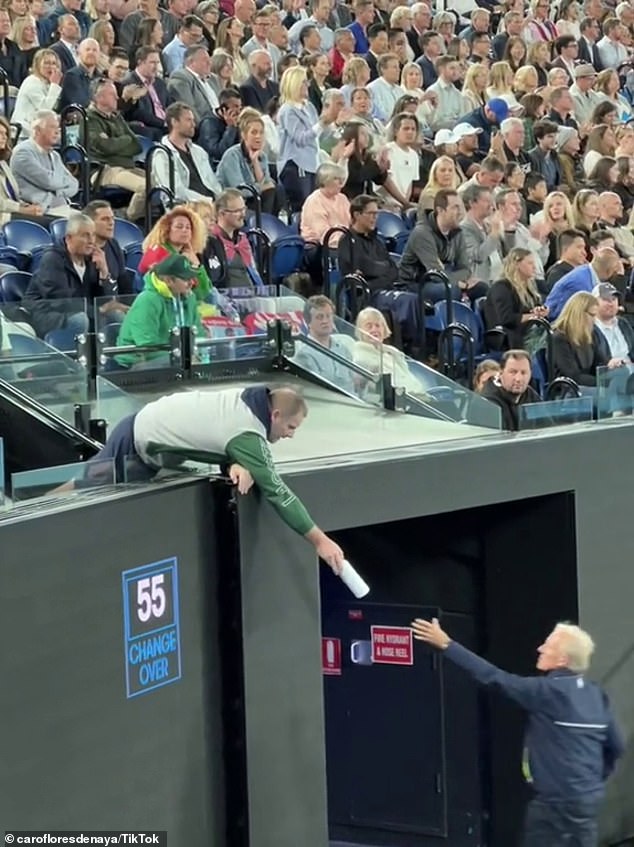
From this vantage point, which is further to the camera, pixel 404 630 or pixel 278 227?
pixel 278 227

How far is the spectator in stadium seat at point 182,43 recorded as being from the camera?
600 inches

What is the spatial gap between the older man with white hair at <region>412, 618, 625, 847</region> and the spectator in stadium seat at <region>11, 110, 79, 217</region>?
5666mm

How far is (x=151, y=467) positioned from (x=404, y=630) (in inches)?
106

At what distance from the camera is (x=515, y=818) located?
31.5 ft

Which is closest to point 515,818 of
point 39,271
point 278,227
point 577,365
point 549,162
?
point 577,365

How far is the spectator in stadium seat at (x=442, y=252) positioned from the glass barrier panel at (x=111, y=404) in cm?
409

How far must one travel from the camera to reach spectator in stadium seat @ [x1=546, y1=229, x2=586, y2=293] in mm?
12891

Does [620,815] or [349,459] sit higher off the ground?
[349,459]

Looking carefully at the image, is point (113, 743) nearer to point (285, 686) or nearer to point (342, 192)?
point (285, 686)

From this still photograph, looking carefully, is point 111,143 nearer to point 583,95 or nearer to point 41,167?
point 41,167

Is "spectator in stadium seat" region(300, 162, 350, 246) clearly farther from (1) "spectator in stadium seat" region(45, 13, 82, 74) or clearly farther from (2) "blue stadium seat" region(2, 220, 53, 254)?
(1) "spectator in stadium seat" region(45, 13, 82, 74)

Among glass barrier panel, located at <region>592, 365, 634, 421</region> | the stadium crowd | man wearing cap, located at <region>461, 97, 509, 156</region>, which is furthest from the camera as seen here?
man wearing cap, located at <region>461, 97, 509, 156</region>

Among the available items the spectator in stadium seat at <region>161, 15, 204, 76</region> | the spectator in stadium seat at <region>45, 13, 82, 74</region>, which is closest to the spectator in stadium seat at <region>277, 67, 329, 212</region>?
the spectator in stadium seat at <region>161, 15, 204, 76</region>

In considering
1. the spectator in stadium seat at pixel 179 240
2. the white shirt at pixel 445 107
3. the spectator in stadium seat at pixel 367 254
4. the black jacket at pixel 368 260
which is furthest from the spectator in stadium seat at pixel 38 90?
the white shirt at pixel 445 107
